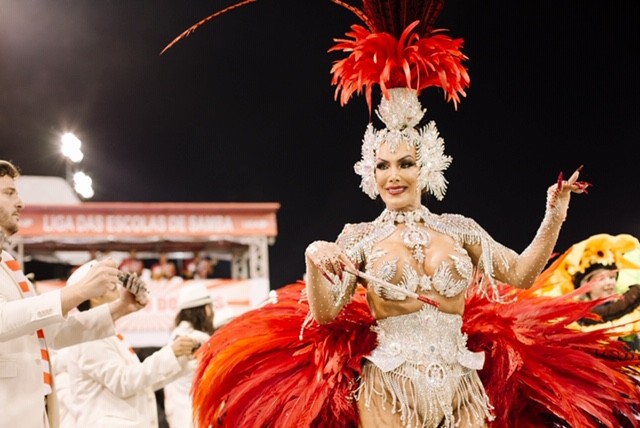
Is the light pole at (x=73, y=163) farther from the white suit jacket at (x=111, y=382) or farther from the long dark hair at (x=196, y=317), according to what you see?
the white suit jacket at (x=111, y=382)

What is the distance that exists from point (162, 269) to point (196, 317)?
5093mm

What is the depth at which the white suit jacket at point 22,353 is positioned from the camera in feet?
7.89

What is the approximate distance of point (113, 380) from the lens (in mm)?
3828

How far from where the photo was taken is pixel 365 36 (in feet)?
8.34

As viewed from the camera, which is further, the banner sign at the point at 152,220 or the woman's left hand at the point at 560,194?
the banner sign at the point at 152,220

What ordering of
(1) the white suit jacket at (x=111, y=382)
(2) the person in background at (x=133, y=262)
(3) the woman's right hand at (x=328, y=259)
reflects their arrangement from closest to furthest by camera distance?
1. (3) the woman's right hand at (x=328, y=259)
2. (1) the white suit jacket at (x=111, y=382)
3. (2) the person in background at (x=133, y=262)

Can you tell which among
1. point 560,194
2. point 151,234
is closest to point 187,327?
point 560,194

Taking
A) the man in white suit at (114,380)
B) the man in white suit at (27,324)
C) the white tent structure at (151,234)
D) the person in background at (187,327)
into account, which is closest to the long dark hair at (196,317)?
the person in background at (187,327)

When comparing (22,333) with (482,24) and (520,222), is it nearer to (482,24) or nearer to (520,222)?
(482,24)

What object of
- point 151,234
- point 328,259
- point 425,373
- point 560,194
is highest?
point 560,194

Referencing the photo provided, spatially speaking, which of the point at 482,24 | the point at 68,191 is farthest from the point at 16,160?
the point at 482,24

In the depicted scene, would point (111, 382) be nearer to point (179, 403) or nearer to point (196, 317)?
point (196, 317)

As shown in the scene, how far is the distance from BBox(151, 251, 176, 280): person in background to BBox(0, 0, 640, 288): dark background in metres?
1.47

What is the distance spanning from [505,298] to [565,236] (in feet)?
19.5
